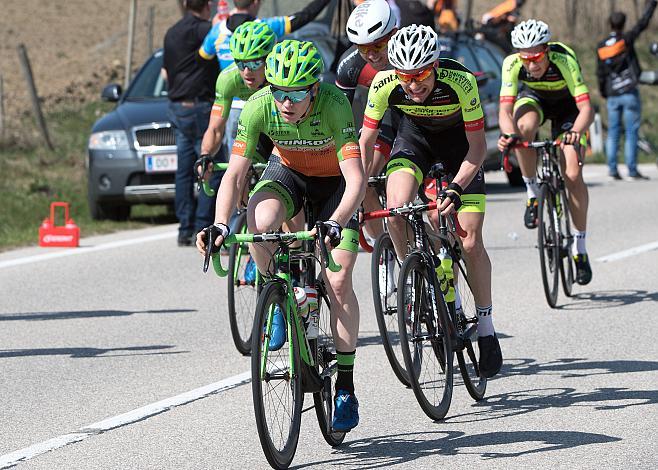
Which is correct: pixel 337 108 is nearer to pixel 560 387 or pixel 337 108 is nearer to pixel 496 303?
pixel 560 387

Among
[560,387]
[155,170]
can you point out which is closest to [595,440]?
[560,387]

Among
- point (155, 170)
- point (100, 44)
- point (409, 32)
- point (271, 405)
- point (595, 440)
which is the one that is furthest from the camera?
point (100, 44)

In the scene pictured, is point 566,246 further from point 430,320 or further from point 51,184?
point 51,184

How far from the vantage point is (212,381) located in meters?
8.45

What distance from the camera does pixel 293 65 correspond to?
6715mm

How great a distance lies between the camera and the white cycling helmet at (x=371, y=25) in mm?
8633

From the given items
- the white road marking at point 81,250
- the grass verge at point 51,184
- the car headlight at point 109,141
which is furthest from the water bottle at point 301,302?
the car headlight at point 109,141

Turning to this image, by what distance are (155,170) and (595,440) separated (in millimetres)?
9368

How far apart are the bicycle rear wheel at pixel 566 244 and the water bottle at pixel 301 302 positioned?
16.0 ft

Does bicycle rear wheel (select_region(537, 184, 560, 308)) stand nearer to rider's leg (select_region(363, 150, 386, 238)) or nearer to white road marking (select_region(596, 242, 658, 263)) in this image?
rider's leg (select_region(363, 150, 386, 238))

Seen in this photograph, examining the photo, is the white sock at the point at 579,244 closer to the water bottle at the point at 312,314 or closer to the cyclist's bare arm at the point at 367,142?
the cyclist's bare arm at the point at 367,142

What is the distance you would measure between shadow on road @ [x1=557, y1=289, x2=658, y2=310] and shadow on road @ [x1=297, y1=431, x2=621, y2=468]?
3907mm

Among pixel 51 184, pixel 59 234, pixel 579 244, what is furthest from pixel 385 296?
pixel 51 184

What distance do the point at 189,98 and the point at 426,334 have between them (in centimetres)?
697
